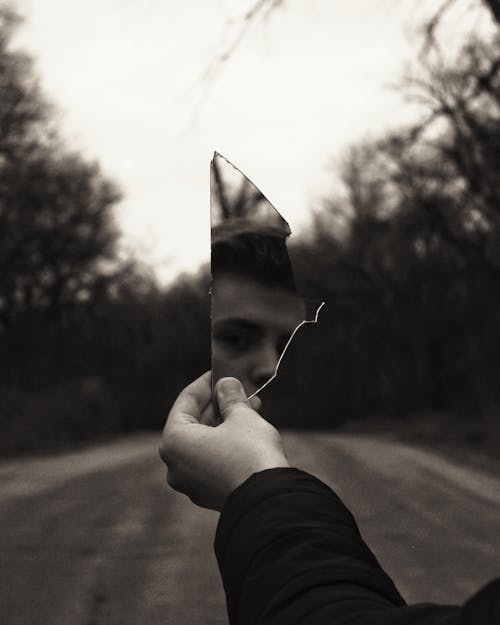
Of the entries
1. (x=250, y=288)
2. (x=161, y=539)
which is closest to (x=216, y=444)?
(x=250, y=288)

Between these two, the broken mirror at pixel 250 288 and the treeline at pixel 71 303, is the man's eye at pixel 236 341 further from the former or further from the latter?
the treeline at pixel 71 303

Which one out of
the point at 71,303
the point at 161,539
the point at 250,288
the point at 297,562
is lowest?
the point at 161,539

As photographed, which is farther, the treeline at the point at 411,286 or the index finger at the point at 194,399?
the treeline at the point at 411,286

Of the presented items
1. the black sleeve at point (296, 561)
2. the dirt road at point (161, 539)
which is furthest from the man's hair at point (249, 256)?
the dirt road at point (161, 539)

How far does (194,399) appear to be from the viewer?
1283mm

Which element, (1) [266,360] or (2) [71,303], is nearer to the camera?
(1) [266,360]

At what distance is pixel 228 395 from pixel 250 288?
142 mm

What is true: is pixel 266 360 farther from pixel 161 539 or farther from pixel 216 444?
pixel 161 539

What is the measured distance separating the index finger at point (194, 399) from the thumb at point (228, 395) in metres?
0.07

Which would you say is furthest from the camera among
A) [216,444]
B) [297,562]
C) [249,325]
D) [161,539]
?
[161,539]

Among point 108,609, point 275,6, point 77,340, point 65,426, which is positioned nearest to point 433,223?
point 65,426

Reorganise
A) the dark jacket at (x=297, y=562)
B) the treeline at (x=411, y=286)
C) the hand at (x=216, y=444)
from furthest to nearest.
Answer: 1. the treeline at (x=411, y=286)
2. the hand at (x=216, y=444)
3. the dark jacket at (x=297, y=562)

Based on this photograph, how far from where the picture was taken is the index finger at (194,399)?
A: 1265 millimetres

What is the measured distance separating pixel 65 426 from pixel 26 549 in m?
16.6
